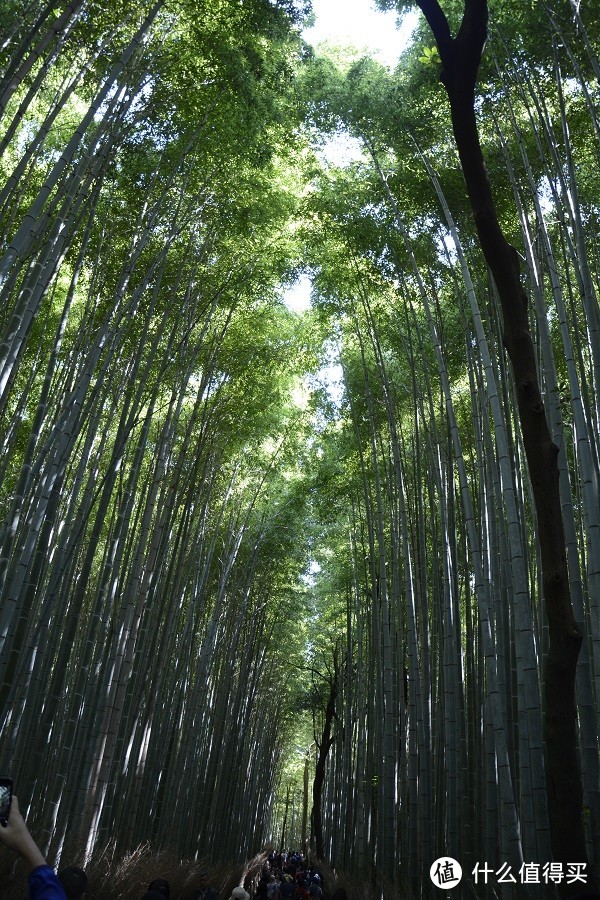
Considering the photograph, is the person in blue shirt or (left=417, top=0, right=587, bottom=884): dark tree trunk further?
(left=417, top=0, right=587, bottom=884): dark tree trunk

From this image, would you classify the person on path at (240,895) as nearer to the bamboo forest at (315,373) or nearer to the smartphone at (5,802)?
the bamboo forest at (315,373)

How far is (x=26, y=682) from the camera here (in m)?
3.64

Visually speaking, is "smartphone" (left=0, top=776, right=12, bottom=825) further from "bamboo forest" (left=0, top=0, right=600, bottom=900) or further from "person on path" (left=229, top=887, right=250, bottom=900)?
"person on path" (left=229, top=887, right=250, bottom=900)

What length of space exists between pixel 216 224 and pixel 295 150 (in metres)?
1.08

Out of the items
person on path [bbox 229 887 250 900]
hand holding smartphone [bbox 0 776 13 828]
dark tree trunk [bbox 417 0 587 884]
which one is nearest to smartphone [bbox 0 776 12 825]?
hand holding smartphone [bbox 0 776 13 828]

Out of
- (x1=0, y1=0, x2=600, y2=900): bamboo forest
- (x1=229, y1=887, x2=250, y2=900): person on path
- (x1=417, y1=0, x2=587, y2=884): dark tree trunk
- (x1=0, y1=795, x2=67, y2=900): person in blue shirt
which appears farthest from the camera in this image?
(x1=229, y1=887, x2=250, y2=900): person on path

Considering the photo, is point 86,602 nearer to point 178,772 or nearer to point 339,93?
point 178,772

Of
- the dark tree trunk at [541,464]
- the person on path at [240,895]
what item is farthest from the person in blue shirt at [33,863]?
the person on path at [240,895]

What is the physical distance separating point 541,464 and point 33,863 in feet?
5.43

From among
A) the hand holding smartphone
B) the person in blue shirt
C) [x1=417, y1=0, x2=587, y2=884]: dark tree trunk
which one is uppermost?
[x1=417, y1=0, x2=587, y2=884]: dark tree trunk

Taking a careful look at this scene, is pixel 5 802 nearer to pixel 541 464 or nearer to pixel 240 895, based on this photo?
pixel 541 464

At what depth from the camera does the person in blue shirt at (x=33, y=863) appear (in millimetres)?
1040

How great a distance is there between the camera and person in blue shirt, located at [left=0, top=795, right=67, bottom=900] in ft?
3.41

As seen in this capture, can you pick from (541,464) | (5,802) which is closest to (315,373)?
(541,464)
